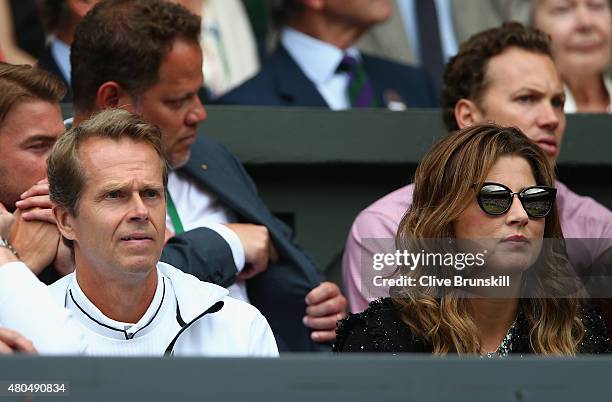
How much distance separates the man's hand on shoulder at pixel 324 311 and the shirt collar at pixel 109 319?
0.92 metres

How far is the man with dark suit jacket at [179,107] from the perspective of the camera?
179 inches

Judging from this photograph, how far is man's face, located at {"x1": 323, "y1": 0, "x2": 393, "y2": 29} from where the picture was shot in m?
6.05

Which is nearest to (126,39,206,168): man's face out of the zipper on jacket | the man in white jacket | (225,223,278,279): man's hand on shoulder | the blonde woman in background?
(225,223,278,279): man's hand on shoulder

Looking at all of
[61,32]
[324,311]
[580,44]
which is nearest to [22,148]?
[324,311]

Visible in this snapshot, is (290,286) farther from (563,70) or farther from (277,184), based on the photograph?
(563,70)

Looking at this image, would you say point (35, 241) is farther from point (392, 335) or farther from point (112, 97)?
point (392, 335)

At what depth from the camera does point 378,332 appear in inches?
146

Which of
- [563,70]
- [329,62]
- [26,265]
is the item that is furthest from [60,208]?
[563,70]

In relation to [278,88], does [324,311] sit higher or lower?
lower

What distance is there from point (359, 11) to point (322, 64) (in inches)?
15.0

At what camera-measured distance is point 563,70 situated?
6.30 m

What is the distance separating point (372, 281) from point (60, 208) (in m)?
0.86

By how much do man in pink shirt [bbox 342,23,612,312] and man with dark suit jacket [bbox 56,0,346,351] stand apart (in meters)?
0.19

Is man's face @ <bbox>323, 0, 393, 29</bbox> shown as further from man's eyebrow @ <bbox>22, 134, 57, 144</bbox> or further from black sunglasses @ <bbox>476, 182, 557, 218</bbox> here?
black sunglasses @ <bbox>476, 182, 557, 218</bbox>
